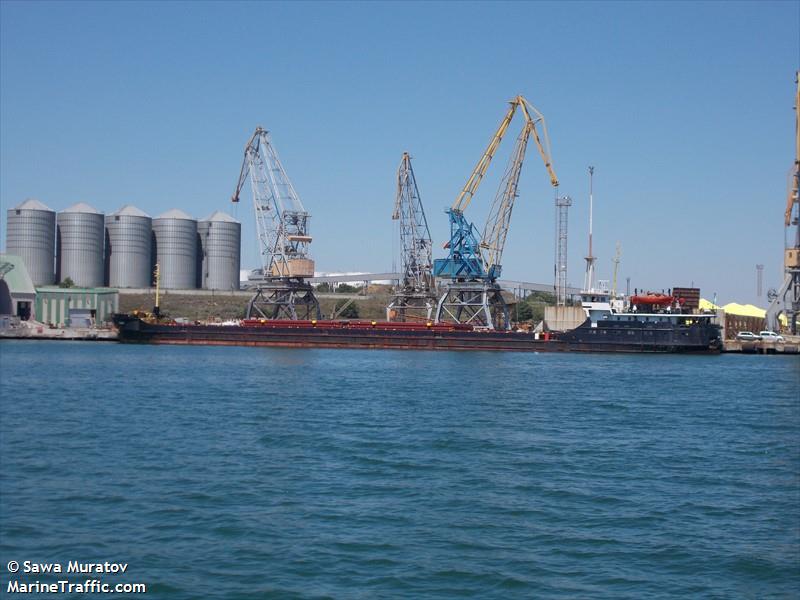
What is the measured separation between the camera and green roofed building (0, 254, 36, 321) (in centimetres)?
8394

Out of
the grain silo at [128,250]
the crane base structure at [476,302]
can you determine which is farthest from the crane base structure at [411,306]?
the grain silo at [128,250]

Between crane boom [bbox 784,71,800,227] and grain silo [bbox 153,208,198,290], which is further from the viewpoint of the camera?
grain silo [bbox 153,208,198,290]

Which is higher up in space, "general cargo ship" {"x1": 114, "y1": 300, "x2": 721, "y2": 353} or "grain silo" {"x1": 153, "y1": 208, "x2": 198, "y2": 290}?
"grain silo" {"x1": 153, "y1": 208, "x2": 198, "y2": 290}

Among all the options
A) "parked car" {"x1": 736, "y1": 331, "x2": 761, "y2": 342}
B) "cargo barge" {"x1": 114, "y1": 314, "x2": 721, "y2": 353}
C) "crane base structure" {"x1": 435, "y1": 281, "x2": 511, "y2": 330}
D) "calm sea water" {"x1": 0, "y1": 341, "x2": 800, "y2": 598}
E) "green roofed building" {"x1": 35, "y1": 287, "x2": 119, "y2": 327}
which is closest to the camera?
Answer: "calm sea water" {"x1": 0, "y1": 341, "x2": 800, "y2": 598}

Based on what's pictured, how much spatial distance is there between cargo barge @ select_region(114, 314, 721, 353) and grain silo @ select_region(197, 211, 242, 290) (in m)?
45.4

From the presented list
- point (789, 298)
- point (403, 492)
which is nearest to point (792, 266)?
point (789, 298)

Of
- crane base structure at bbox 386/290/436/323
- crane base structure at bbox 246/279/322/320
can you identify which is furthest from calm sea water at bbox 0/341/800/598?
crane base structure at bbox 386/290/436/323

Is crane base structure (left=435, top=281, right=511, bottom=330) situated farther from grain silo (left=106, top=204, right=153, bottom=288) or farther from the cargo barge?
grain silo (left=106, top=204, right=153, bottom=288)

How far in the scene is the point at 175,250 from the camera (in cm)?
11088

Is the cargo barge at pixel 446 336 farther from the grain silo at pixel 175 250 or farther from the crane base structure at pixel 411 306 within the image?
the grain silo at pixel 175 250

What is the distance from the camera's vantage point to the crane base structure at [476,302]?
71.6 metres

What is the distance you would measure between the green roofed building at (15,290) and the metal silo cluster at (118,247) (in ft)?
61.8

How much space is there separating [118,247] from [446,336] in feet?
198

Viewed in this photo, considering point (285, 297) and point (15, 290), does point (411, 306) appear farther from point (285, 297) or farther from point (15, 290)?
point (15, 290)
